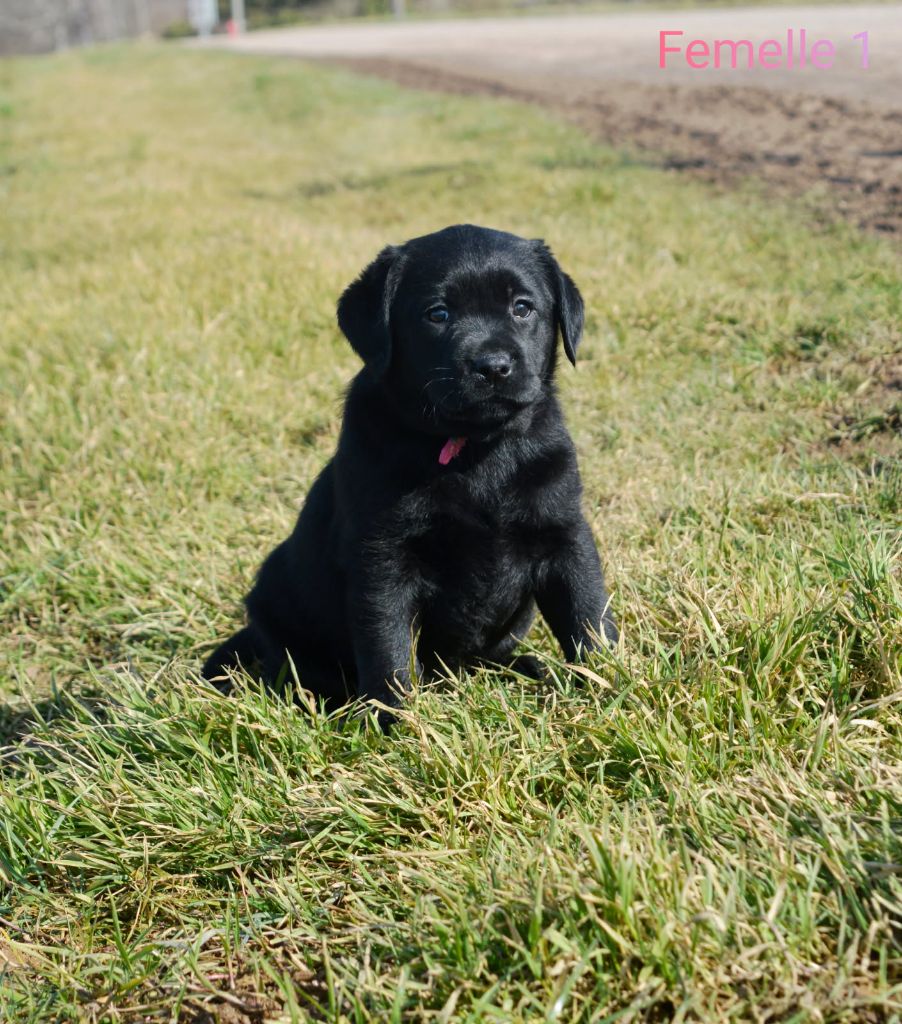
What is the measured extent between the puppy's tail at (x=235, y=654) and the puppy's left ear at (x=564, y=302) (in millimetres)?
1148

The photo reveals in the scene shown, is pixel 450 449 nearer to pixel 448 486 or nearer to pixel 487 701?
pixel 448 486

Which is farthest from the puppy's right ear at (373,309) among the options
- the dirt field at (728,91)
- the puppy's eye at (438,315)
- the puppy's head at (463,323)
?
the dirt field at (728,91)

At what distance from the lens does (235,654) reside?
113 inches

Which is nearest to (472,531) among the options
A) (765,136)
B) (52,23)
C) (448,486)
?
(448,486)

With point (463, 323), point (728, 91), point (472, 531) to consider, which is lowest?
point (472, 531)

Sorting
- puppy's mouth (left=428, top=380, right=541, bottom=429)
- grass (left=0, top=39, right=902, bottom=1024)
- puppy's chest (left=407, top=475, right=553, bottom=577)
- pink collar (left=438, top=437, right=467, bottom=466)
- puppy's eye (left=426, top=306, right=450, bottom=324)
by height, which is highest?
puppy's eye (left=426, top=306, right=450, bottom=324)

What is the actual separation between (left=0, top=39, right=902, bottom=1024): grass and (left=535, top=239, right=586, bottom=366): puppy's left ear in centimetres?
64

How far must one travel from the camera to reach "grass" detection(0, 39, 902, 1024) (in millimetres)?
1638

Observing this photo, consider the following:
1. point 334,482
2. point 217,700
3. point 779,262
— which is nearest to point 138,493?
point 334,482

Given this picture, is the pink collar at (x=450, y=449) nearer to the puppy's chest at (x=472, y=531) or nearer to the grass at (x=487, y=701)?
the puppy's chest at (x=472, y=531)

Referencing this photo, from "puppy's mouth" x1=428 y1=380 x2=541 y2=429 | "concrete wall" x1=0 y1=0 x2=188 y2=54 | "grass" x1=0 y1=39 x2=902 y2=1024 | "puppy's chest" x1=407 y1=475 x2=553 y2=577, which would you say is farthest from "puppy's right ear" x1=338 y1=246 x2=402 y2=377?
"concrete wall" x1=0 y1=0 x2=188 y2=54

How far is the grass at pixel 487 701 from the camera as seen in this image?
1.64 m

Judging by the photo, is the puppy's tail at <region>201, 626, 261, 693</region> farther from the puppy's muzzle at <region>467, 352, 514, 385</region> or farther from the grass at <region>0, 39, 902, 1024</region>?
the puppy's muzzle at <region>467, 352, 514, 385</region>

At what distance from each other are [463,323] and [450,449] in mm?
349
